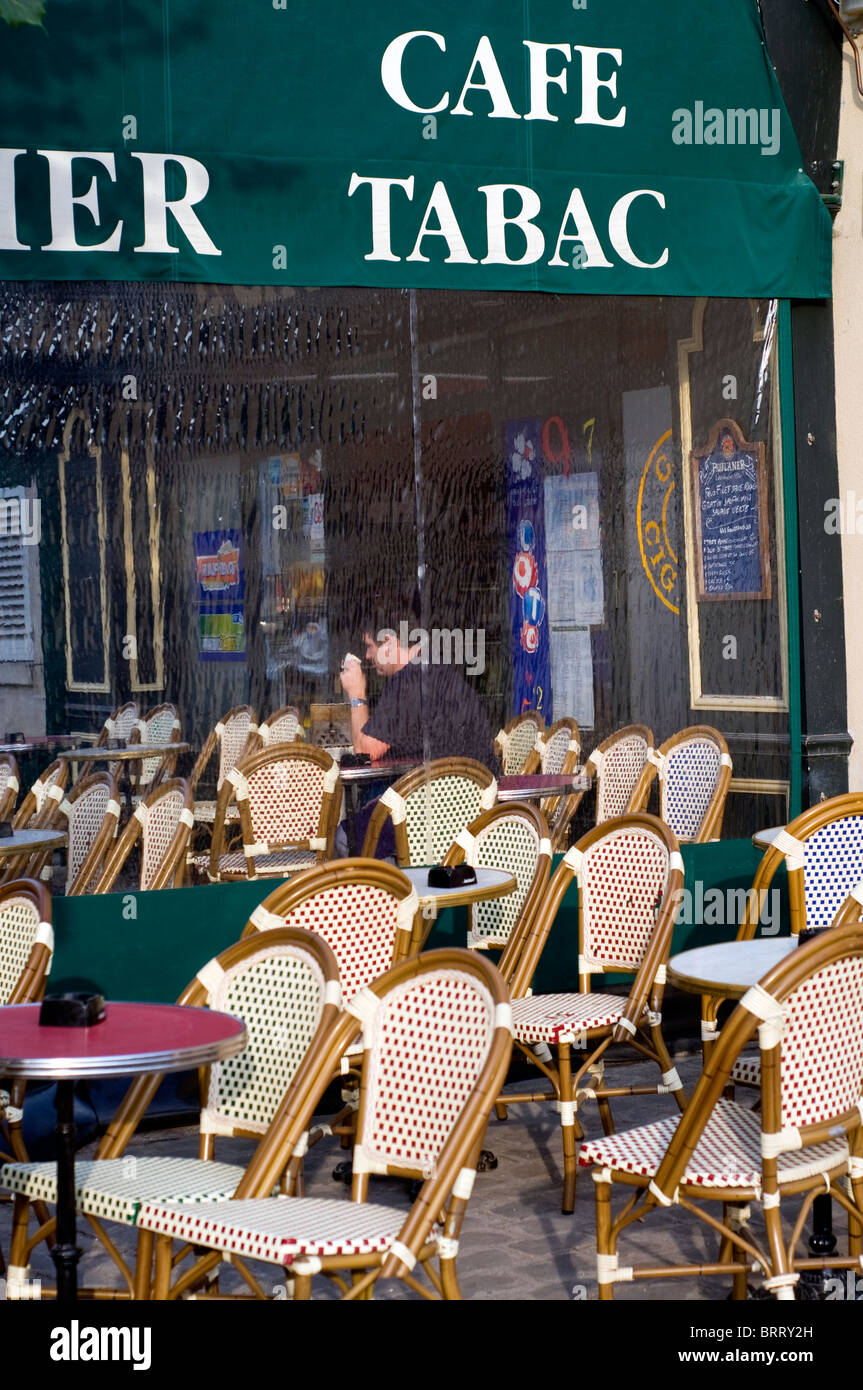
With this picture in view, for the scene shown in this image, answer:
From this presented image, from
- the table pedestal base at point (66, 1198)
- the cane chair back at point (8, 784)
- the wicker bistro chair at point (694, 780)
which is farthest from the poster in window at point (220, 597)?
the table pedestal base at point (66, 1198)

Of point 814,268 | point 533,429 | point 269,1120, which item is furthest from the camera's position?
point 814,268

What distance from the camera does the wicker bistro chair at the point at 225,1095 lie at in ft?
12.9

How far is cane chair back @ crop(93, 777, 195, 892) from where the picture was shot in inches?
256

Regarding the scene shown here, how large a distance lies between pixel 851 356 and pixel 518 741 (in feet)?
7.96

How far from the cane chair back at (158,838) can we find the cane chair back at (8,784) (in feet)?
1.32

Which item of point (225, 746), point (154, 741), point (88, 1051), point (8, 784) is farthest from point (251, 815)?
point (88, 1051)

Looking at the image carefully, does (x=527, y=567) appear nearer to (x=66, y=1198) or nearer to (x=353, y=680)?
(x=353, y=680)

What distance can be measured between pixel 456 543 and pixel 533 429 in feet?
2.15

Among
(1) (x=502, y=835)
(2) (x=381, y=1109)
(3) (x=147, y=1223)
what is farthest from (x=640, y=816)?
(3) (x=147, y=1223)

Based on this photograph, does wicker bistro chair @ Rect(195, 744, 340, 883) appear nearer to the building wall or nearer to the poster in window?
the poster in window

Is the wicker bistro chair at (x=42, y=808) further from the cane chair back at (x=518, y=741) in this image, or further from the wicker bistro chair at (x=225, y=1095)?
the wicker bistro chair at (x=225, y=1095)

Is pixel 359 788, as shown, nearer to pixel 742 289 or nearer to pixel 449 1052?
pixel 742 289

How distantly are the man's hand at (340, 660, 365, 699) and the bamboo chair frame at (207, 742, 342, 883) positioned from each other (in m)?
0.25

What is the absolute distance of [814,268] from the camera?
26.0ft
